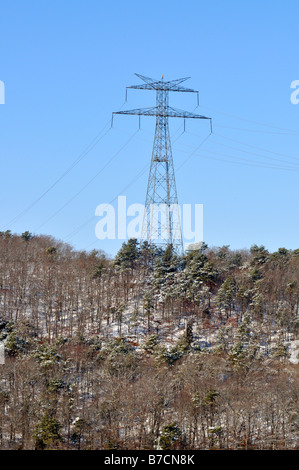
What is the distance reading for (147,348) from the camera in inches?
2221

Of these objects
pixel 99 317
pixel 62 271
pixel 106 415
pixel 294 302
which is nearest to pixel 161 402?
pixel 106 415

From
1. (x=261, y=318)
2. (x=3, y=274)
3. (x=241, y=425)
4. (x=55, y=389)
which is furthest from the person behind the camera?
(x=3, y=274)

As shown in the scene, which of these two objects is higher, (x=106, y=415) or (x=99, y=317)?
(x=99, y=317)

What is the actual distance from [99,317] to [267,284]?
18284mm

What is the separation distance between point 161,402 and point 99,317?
867 inches

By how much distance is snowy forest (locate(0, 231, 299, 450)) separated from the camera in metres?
42.5

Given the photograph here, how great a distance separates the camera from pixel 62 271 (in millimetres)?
72438

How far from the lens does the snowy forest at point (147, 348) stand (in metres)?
42.5
